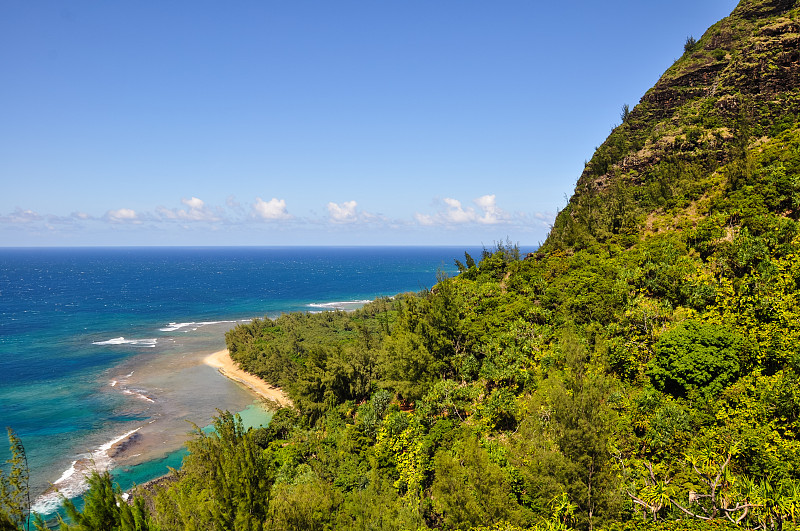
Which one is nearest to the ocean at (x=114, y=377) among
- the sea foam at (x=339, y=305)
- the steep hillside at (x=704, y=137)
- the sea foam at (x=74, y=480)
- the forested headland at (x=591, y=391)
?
the sea foam at (x=74, y=480)

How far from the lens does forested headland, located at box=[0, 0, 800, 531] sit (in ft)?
52.1

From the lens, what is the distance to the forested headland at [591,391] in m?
15.9

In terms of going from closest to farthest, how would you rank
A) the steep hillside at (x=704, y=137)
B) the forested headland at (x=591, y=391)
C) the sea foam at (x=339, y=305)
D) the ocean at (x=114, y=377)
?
the forested headland at (x=591, y=391) → the steep hillside at (x=704, y=137) → the ocean at (x=114, y=377) → the sea foam at (x=339, y=305)

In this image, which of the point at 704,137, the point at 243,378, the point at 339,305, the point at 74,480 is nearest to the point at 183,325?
the point at 339,305

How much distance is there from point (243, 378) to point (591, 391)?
2455 inches

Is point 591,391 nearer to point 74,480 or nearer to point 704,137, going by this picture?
point 74,480

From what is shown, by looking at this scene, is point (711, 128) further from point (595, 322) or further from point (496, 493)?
point (496, 493)

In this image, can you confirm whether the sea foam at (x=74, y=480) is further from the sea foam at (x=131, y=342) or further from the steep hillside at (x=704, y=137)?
the steep hillside at (x=704, y=137)

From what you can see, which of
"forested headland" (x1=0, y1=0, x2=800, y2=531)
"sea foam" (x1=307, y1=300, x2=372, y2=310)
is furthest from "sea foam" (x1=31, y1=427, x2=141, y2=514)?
"sea foam" (x1=307, y1=300, x2=372, y2=310)

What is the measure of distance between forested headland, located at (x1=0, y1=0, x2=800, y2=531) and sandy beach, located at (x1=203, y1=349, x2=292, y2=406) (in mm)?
14850

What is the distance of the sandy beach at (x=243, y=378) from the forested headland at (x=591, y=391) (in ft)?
48.7

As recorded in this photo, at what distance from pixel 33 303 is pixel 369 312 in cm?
12019

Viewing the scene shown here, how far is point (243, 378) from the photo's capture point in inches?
2589

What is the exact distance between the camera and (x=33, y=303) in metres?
124
